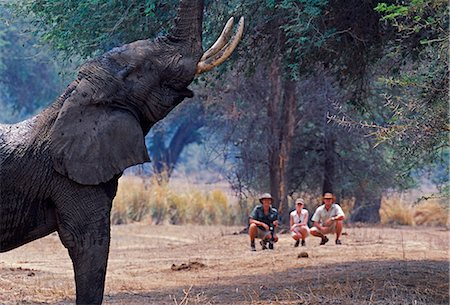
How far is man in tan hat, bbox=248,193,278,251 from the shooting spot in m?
16.9

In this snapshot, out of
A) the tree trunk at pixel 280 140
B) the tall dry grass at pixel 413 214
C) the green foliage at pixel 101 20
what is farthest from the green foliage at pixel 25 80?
the green foliage at pixel 101 20

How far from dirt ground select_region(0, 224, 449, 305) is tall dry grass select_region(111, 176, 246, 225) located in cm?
592

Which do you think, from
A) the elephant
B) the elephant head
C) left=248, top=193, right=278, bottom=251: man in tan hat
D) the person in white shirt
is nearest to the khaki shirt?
the person in white shirt

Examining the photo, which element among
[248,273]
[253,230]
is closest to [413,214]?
[253,230]

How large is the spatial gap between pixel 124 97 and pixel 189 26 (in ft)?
2.78

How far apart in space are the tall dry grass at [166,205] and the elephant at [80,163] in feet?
59.4

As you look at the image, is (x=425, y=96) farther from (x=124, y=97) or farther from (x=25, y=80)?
(x=25, y=80)

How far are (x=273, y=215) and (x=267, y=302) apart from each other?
644cm

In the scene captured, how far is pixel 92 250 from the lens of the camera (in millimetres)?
8398

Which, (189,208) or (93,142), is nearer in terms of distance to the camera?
(93,142)

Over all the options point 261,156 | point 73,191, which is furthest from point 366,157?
point 73,191

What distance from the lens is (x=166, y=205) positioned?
2764cm

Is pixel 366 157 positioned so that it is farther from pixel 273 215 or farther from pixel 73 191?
pixel 73 191

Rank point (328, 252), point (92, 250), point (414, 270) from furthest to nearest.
→ point (328, 252), point (414, 270), point (92, 250)
